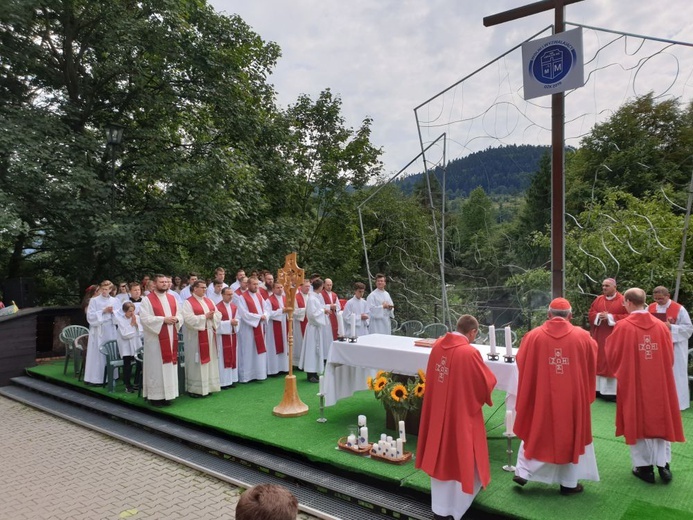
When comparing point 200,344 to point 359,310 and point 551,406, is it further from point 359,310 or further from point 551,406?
point 551,406

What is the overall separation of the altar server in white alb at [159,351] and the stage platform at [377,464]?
0.81 ft

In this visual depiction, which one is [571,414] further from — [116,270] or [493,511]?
[116,270]

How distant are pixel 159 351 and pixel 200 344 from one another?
68 cm

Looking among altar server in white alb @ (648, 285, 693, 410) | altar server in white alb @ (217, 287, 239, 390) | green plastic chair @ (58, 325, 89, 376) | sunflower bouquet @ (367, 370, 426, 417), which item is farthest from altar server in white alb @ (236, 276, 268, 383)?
altar server in white alb @ (648, 285, 693, 410)

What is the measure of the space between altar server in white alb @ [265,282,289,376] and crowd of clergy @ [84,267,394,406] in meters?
0.02

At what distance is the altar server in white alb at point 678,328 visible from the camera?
7.10 metres

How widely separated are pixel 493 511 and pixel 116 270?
496 inches

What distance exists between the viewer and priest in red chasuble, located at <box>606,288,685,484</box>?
4766mm

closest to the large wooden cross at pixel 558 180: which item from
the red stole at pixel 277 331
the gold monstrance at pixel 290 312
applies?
the gold monstrance at pixel 290 312

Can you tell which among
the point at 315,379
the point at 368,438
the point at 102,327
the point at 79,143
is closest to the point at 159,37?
the point at 79,143

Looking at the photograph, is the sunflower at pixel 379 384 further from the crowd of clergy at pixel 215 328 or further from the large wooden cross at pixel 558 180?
the large wooden cross at pixel 558 180

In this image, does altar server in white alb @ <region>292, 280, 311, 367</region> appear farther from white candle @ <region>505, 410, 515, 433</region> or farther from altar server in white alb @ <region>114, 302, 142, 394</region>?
white candle @ <region>505, 410, 515, 433</region>

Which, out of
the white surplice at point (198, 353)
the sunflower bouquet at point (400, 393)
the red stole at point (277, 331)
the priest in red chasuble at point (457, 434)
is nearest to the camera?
the priest in red chasuble at point (457, 434)

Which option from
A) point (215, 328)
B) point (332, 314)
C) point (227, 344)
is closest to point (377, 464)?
point (215, 328)
